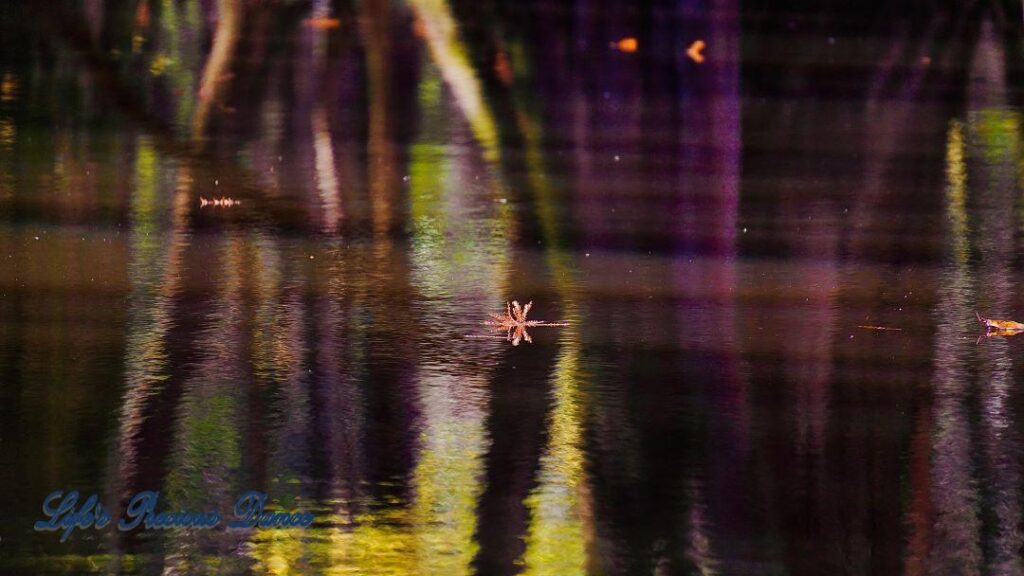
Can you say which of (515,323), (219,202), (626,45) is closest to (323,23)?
(626,45)

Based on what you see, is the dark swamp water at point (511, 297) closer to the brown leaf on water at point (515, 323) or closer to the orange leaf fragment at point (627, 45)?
the brown leaf on water at point (515, 323)

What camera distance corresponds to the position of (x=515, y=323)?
7.99 meters

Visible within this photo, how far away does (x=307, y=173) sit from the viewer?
36.0ft

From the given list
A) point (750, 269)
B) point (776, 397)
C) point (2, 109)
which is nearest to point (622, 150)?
point (750, 269)

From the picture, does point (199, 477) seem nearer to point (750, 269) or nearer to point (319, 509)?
point (319, 509)

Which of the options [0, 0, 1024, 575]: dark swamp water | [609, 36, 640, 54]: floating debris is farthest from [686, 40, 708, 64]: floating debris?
[609, 36, 640, 54]: floating debris

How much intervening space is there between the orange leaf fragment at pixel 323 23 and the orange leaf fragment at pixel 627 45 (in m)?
2.44

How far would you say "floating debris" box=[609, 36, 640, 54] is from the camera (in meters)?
15.9

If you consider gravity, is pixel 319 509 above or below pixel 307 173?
below

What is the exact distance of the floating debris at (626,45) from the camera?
52.0ft

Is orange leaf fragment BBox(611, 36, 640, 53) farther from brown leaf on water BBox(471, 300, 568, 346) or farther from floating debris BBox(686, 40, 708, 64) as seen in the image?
brown leaf on water BBox(471, 300, 568, 346)

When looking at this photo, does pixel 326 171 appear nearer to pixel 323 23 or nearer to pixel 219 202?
pixel 219 202

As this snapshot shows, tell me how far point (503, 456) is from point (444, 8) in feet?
38.5

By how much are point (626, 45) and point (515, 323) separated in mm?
8393
